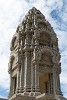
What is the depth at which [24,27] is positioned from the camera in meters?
31.4

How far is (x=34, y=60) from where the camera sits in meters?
27.7

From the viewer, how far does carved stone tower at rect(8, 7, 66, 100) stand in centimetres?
2698

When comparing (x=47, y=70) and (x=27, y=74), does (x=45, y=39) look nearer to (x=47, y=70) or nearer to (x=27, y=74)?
(x=47, y=70)

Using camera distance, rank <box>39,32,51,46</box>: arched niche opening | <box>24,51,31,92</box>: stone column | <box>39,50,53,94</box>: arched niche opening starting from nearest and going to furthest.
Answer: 1. <box>24,51,31,92</box>: stone column
2. <box>39,50,53,94</box>: arched niche opening
3. <box>39,32,51,46</box>: arched niche opening

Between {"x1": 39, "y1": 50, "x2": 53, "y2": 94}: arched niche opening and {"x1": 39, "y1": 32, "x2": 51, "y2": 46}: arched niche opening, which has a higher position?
{"x1": 39, "y1": 32, "x2": 51, "y2": 46}: arched niche opening

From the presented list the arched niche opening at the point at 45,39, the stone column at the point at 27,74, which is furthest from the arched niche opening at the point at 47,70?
the arched niche opening at the point at 45,39

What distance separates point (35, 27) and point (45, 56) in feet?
12.9

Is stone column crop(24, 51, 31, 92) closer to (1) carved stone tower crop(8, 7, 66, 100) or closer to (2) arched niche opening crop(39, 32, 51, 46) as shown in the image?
(1) carved stone tower crop(8, 7, 66, 100)

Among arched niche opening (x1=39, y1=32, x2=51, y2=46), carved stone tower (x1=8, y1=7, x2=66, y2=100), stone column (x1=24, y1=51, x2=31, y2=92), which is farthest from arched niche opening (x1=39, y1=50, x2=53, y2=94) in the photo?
arched niche opening (x1=39, y1=32, x2=51, y2=46)

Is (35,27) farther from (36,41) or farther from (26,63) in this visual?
(26,63)

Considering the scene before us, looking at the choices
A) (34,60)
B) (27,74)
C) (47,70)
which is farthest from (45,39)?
(27,74)

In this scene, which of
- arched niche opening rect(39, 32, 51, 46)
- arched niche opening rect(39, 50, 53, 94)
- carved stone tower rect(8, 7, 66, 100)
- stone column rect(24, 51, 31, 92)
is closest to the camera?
stone column rect(24, 51, 31, 92)

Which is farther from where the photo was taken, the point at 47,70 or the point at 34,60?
the point at 47,70

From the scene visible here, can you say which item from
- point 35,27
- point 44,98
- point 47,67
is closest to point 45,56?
point 47,67
